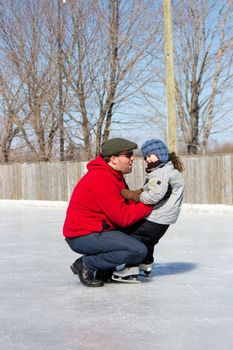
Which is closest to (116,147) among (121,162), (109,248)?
(121,162)

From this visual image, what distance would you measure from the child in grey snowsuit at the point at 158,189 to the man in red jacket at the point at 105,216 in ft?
0.31

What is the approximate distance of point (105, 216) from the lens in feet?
14.4

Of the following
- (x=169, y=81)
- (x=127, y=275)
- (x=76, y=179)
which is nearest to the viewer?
(x=127, y=275)

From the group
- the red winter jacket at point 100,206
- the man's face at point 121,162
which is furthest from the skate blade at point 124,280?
the man's face at point 121,162

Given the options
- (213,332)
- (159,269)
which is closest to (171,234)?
(159,269)

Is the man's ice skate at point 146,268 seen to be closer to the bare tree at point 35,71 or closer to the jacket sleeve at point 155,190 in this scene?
the jacket sleeve at point 155,190

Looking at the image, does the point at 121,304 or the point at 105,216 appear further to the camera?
the point at 105,216

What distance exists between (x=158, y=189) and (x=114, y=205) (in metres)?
0.33

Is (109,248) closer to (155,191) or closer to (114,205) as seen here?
(114,205)

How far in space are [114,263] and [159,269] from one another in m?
0.96

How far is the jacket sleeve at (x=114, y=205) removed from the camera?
4.28 metres

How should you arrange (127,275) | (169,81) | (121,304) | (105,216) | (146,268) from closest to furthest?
(121,304)
(105,216)
(127,275)
(146,268)
(169,81)

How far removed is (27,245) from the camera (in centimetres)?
715

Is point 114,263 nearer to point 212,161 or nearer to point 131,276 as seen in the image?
point 131,276
